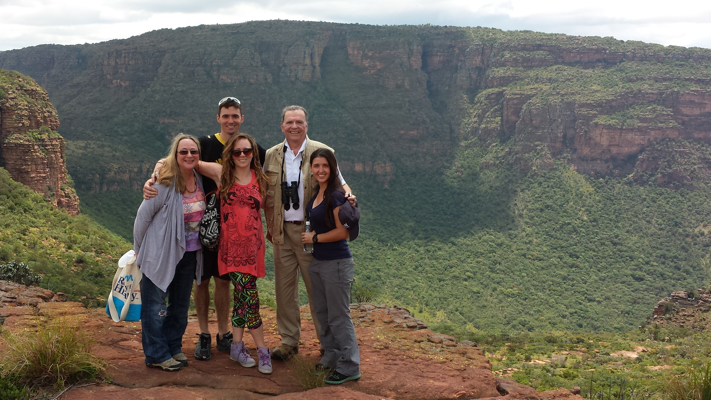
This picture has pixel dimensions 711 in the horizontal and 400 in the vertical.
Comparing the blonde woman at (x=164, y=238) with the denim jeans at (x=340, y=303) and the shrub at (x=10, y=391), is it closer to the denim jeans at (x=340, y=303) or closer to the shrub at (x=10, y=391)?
the shrub at (x=10, y=391)

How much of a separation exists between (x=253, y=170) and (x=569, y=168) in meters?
51.7

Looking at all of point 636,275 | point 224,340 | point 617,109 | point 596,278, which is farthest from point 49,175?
point 617,109

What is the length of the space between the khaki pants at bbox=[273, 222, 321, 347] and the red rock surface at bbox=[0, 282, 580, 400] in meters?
0.44

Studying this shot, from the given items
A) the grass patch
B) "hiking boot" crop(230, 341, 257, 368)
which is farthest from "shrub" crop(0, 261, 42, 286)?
the grass patch

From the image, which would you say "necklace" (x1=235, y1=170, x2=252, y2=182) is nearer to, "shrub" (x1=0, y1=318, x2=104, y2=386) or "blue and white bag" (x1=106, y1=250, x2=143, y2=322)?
"blue and white bag" (x1=106, y1=250, x2=143, y2=322)

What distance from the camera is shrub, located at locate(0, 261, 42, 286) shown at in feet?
31.9

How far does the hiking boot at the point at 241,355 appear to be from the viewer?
20.8ft

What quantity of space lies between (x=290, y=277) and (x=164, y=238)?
5.57 ft

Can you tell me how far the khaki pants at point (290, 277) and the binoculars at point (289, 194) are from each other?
0.27m

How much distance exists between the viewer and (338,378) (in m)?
6.13

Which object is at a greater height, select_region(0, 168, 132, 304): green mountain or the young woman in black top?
the young woman in black top

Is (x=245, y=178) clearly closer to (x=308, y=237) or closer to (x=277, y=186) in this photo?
(x=277, y=186)

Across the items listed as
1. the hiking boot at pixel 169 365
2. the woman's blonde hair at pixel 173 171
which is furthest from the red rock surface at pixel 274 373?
the woman's blonde hair at pixel 173 171

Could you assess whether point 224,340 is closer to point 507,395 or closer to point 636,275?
point 507,395
